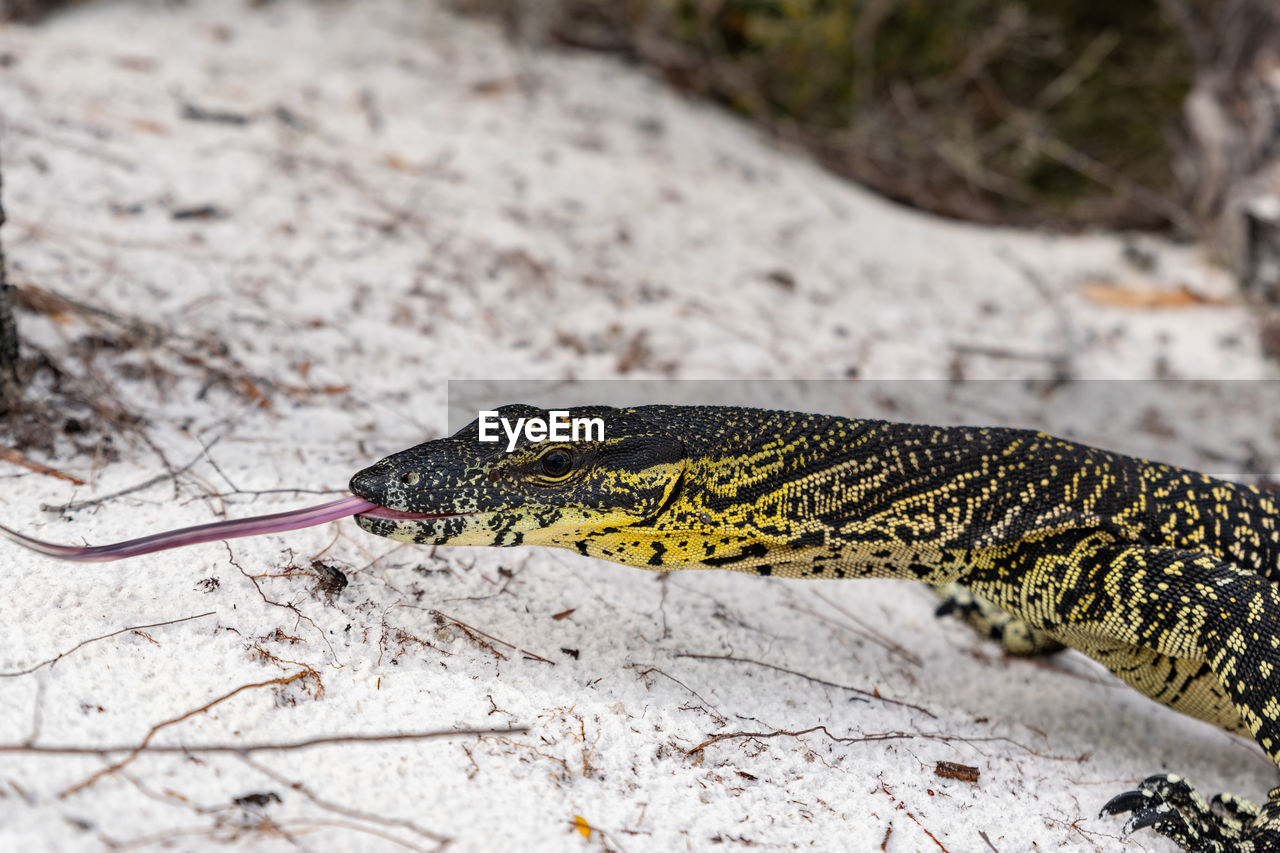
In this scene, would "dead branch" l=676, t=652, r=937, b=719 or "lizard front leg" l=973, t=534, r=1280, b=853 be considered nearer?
"lizard front leg" l=973, t=534, r=1280, b=853

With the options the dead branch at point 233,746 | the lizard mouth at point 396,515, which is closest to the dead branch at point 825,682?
the dead branch at point 233,746

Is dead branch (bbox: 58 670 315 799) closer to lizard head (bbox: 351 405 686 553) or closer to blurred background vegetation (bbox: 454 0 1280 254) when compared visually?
lizard head (bbox: 351 405 686 553)

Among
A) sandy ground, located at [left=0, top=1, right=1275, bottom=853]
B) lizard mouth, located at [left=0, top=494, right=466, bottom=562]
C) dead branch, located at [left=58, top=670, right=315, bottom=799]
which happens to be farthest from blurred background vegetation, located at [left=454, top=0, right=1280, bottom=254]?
dead branch, located at [left=58, top=670, right=315, bottom=799]

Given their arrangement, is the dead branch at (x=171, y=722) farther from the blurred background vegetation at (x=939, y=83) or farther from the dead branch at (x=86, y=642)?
the blurred background vegetation at (x=939, y=83)

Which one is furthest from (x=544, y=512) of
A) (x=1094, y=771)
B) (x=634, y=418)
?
(x=1094, y=771)

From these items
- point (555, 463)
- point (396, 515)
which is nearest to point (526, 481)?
point (555, 463)
